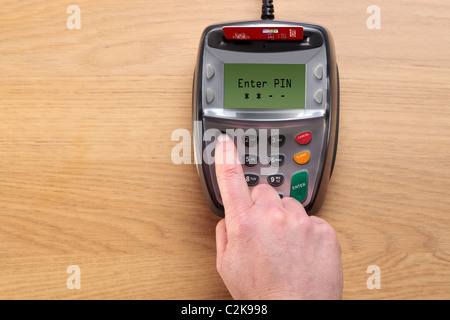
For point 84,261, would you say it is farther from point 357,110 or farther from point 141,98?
point 357,110

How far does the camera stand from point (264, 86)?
1.40 ft

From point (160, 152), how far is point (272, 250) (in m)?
0.18

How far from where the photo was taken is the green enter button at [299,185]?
0.43 meters

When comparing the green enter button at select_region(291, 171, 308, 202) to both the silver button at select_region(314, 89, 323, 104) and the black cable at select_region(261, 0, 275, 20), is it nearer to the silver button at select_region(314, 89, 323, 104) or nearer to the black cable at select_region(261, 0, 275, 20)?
the silver button at select_region(314, 89, 323, 104)

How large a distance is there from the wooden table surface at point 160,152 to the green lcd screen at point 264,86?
0.22 feet

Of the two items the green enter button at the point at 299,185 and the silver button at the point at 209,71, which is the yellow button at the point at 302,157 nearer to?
the green enter button at the point at 299,185

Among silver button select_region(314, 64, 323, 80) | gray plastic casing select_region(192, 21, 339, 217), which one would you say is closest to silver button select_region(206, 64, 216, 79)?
gray plastic casing select_region(192, 21, 339, 217)

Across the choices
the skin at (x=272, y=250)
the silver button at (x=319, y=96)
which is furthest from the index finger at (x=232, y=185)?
the silver button at (x=319, y=96)

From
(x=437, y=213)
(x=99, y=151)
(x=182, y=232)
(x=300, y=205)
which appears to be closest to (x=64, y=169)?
(x=99, y=151)

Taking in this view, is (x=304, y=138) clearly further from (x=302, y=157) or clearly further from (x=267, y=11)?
(x=267, y=11)

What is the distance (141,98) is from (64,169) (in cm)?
12

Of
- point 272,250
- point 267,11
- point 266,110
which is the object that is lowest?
point 272,250

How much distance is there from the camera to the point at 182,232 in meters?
0.47

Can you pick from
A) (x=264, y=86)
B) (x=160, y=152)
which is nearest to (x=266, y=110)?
(x=264, y=86)
